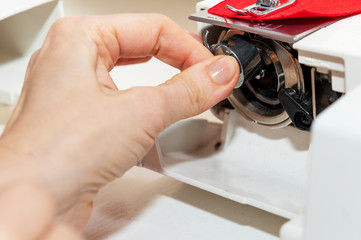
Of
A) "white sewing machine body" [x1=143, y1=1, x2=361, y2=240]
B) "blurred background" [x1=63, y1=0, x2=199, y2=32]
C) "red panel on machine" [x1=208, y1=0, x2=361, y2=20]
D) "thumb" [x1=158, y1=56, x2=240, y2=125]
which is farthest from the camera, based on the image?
"blurred background" [x1=63, y1=0, x2=199, y2=32]

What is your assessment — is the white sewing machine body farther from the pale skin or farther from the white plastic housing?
the white plastic housing

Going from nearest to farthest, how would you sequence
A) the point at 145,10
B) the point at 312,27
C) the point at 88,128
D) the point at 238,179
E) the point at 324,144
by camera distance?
the point at 324,144
the point at 88,128
the point at 312,27
the point at 238,179
the point at 145,10

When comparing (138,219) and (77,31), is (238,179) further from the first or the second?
(77,31)

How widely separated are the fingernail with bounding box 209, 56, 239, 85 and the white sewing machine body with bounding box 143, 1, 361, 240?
58mm

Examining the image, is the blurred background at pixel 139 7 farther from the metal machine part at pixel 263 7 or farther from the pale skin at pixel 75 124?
the pale skin at pixel 75 124

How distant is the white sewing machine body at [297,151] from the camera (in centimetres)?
49

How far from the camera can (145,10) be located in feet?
5.21

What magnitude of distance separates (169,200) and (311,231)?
40 centimetres

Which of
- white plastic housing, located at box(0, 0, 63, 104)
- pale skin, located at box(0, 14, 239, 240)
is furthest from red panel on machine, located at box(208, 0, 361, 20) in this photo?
white plastic housing, located at box(0, 0, 63, 104)

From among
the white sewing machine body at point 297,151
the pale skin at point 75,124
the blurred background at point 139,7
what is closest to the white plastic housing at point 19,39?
the blurred background at point 139,7

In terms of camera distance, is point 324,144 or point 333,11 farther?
point 333,11

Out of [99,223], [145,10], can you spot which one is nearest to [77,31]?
[99,223]

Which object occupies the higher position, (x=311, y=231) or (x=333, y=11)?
(x=333, y=11)

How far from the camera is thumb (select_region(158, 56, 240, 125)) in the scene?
25.9 inches
